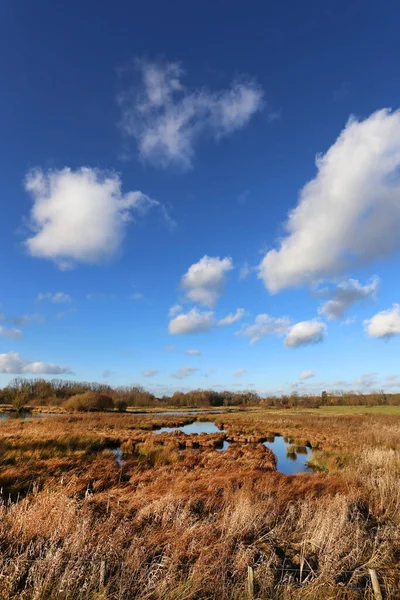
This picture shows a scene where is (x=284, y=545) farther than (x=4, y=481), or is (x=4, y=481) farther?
(x=4, y=481)

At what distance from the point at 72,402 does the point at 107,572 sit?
57492mm

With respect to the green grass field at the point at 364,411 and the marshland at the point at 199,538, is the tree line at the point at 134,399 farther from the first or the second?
the marshland at the point at 199,538

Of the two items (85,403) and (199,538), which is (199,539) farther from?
(85,403)

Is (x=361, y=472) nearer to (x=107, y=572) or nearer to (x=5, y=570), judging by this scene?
(x=107, y=572)

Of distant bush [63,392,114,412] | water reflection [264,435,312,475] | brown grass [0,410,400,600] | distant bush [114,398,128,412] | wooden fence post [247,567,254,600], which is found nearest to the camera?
wooden fence post [247,567,254,600]

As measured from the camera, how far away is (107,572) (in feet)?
17.5

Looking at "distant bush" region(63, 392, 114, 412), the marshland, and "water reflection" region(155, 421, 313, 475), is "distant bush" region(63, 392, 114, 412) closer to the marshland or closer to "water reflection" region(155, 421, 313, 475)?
"water reflection" region(155, 421, 313, 475)

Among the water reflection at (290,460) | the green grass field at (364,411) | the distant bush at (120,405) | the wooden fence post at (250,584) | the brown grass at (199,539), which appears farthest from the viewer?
the distant bush at (120,405)

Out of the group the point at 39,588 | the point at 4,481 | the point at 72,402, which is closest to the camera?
the point at 39,588

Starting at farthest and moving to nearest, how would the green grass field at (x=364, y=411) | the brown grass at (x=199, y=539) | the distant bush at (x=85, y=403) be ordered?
the distant bush at (x=85, y=403), the green grass field at (x=364, y=411), the brown grass at (x=199, y=539)

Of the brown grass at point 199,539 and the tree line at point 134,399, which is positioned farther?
the tree line at point 134,399

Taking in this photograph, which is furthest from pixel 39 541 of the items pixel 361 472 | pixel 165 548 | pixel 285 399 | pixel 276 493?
pixel 285 399

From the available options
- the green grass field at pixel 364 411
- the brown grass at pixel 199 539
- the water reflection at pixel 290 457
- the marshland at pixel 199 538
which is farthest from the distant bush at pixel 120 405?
the brown grass at pixel 199 539

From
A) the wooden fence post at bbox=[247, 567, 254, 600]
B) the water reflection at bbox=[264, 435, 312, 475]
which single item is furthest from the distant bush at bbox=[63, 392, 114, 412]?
the wooden fence post at bbox=[247, 567, 254, 600]
